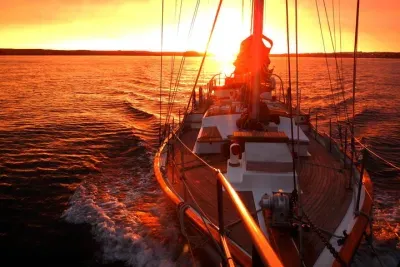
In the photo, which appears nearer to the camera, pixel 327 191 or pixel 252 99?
pixel 327 191

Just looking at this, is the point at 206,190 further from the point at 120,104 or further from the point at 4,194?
the point at 120,104

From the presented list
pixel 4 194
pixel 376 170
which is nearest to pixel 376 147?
pixel 376 170

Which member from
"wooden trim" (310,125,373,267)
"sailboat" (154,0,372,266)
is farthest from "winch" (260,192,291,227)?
"wooden trim" (310,125,373,267)

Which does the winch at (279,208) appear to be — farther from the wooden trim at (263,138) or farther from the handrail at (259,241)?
the wooden trim at (263,138)

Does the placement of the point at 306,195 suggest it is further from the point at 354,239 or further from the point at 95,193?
the point at 95,193

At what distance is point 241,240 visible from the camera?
265 inches

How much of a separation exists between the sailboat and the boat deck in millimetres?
22

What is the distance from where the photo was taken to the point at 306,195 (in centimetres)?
884

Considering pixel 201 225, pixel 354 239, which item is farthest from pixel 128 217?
pixel 354 239

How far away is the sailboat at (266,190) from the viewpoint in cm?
586

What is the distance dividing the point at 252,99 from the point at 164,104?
28981mm

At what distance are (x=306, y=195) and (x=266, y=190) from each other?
112 cm

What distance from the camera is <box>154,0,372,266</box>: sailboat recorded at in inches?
231

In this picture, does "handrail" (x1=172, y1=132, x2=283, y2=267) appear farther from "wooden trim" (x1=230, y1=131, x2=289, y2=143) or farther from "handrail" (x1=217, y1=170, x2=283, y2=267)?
"wooden trim" (x1=230, y1=131, x2=289, y2=143)
